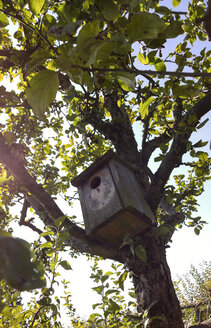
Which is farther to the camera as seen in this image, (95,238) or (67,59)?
(95,238)

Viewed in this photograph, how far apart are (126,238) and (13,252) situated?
233 cm

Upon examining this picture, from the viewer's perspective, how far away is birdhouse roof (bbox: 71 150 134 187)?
107 inches

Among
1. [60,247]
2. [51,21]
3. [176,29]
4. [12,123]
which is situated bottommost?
[60,247]

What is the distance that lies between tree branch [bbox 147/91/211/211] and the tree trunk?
1.65 feet

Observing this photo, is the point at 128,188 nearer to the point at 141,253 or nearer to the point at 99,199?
the point at 99,199

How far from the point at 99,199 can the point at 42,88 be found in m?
1.95

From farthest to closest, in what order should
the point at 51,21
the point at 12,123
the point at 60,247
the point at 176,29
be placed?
the point at 12,123 < the point at 60,247 < the point at 51,21 < the point at 176,29

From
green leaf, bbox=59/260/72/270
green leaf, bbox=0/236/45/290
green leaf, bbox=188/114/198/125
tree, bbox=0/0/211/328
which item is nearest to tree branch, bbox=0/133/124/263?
tree, bbox=0/0/211/328

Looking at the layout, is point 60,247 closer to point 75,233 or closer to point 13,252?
point 75,233

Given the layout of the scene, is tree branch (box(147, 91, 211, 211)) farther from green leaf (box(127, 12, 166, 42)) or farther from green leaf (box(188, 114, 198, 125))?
green leaf (box(127, 12, 166, 42))

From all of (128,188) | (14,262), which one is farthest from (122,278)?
(14,262)

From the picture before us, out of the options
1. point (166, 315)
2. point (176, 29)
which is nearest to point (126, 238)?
point (166, 315)

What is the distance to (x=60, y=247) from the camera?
188 cm

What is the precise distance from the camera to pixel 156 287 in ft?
7.85
